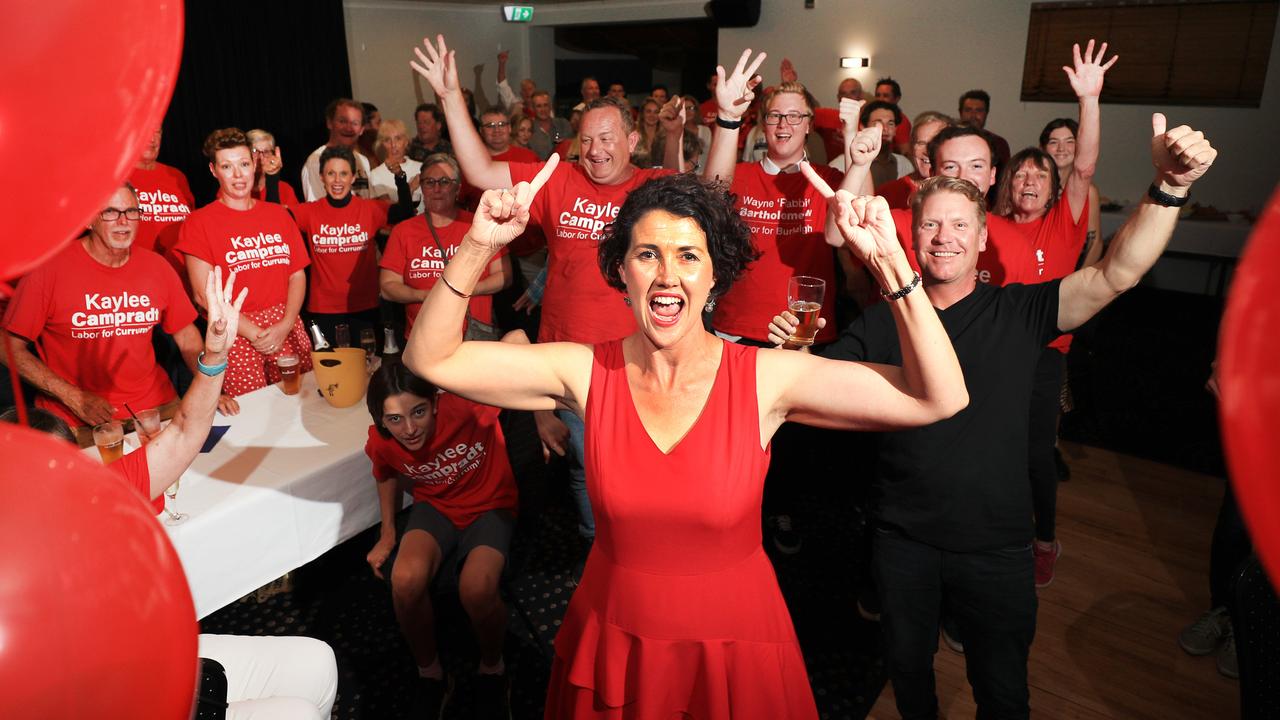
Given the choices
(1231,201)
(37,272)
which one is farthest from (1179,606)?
(1231,201)

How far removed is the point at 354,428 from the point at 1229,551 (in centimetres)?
275

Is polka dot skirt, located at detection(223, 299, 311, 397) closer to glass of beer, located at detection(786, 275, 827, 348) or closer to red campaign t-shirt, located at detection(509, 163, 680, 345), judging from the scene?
red campaign t-shirt, located at detection(509, 163, 680, 345)

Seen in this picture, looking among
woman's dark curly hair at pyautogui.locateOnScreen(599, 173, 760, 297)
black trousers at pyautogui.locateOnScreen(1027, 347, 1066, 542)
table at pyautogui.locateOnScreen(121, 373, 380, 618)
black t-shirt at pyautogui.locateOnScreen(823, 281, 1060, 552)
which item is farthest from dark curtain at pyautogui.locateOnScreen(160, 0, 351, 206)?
black t-shirt at pyautogui.locateOnScreen(823, 281, 1060, 552)

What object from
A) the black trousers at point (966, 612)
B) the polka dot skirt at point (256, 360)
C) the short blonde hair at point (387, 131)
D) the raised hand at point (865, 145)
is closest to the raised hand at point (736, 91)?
the raised hand at point (865, 145)

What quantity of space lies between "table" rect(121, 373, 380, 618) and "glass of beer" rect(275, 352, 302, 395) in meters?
0.08

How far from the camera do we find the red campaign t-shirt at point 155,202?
391cm

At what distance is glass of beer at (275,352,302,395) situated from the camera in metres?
2.79

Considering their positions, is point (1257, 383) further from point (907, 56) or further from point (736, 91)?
point (907, 56)

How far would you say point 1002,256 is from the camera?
2.72 metres

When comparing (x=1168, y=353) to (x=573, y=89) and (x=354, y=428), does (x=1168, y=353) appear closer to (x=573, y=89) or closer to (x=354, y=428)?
(x=354, y=428)

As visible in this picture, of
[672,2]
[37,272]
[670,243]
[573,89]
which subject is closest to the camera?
[670,243]

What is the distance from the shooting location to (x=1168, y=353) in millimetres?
5922

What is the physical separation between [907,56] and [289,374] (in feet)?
28.9

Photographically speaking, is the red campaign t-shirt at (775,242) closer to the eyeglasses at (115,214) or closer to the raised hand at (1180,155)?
the raised hand at (1180,155)
